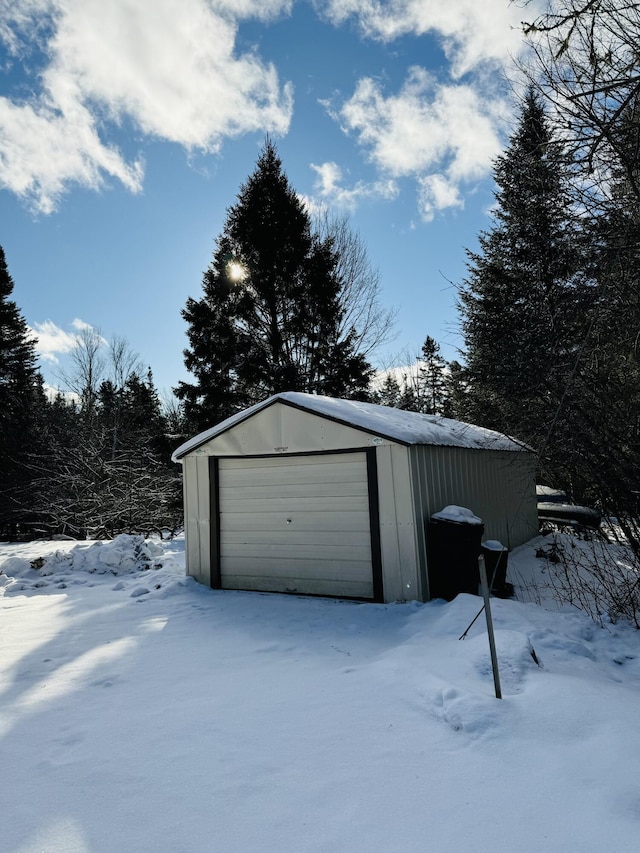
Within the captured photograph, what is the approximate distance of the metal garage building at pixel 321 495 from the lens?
5.91m

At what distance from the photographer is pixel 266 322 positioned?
54.1 feet

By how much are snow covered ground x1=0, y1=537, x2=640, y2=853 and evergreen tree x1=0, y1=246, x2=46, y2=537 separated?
56.8ft

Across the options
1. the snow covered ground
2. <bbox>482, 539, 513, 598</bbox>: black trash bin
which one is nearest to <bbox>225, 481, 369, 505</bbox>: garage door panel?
the snow covered ground

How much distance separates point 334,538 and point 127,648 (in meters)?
2.85

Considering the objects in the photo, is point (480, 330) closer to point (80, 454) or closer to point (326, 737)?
point (326, 737)

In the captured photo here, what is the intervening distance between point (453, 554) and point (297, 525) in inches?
87.1

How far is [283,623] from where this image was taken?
5.38 meters

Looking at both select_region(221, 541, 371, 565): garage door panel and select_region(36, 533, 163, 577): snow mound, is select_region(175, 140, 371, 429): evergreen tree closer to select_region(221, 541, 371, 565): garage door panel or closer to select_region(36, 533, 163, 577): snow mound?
select_region(36, 533, 163, 577): snow mound

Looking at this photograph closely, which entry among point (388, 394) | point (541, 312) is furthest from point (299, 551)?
point (388, 394)

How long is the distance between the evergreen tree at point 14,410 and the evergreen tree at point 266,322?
915 centimetres

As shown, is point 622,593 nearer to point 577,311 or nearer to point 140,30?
point 577,311

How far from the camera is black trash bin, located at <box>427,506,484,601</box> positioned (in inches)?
223

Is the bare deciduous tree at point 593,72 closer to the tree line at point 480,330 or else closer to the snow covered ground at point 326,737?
the tree line at point 480,330

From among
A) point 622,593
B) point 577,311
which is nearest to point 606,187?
point 577,311
